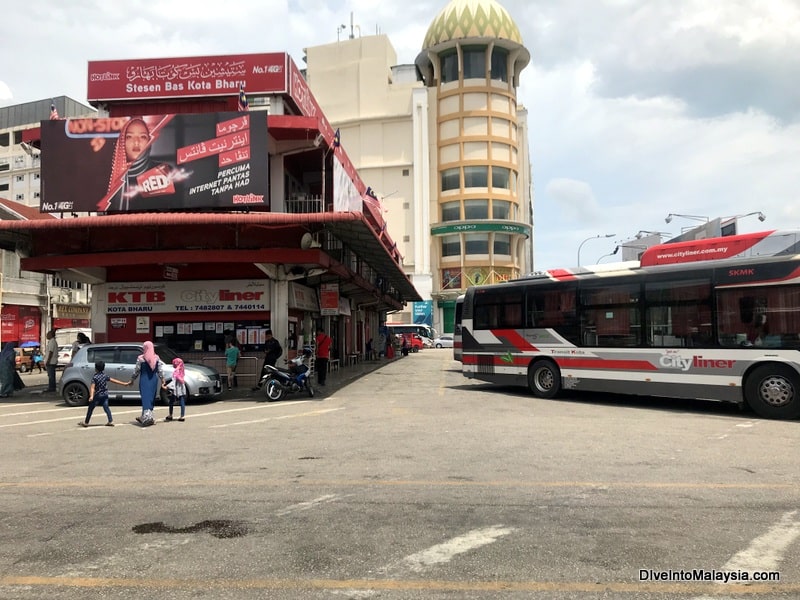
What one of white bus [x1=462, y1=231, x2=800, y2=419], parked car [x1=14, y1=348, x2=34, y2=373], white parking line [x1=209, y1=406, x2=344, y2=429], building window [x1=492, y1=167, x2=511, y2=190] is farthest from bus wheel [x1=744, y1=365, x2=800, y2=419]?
building window [x1=492, y1=167, x2=511, y2=190]

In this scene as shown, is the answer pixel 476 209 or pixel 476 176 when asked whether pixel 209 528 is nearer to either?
pixel 476 209

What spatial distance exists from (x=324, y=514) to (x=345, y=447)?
11.4ft

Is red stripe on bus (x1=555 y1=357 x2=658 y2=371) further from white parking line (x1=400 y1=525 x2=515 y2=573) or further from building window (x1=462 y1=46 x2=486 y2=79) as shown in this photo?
building window (x1=462 y1=46 x2=486 y2=79)

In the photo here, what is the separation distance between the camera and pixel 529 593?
152 inches

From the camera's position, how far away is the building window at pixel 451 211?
68.9 meters

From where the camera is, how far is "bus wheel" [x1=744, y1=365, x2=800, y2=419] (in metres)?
11.5

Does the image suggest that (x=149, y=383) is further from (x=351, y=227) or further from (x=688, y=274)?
(x=688, y=274)

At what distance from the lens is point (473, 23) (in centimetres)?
6800

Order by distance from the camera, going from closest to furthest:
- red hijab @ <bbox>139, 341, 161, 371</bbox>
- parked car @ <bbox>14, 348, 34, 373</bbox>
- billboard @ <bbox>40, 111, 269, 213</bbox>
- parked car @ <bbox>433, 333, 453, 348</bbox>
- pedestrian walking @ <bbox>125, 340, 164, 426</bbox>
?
pedestrian walking @ <bbox>125, 340, 164, 426</bbox> < red hijab @ <bbox>139, 341, 161, 371</bbox> < billboard @ <bbox>40, 111, 269, 213</bbox> < parked car @ <bbox>14, 348, 34, 373</bbox> < parked car @ <bbox>433, 333, 453, 348</bbox>

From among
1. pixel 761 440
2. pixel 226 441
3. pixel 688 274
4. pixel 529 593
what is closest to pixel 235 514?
pixel 529 593

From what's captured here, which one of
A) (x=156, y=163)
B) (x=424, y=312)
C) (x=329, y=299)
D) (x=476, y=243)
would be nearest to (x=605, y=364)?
(x=329, y=299)

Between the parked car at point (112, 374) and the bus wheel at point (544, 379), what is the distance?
26.8ft

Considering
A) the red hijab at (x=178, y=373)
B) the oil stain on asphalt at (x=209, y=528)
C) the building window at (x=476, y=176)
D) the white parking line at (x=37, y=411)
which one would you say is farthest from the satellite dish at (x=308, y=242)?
the building window at (x=476, y=176)

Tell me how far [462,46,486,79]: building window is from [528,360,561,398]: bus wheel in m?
59.5
